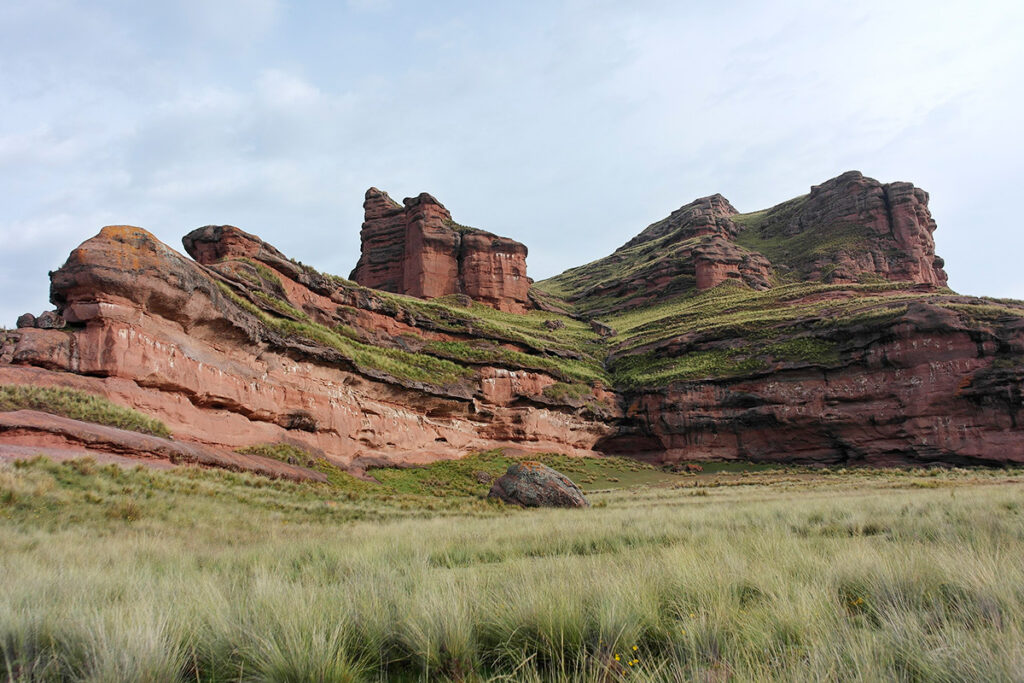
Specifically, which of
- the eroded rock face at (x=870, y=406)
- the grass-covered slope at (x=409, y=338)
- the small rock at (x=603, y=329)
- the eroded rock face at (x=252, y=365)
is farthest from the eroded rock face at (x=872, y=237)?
the eroded rock face at (x=252, y=365)

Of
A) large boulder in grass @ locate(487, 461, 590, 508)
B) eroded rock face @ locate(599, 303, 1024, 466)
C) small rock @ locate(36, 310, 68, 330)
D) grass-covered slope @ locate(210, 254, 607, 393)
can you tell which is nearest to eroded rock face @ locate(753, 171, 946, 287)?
eroded rock face @ locate(599, 303, 1024, 466)

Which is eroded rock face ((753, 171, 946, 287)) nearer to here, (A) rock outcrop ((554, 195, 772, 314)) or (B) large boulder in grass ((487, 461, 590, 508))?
(A) rock outcrop ((554, 195, 772, 314))

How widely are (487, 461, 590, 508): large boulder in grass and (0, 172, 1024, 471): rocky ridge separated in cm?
1146

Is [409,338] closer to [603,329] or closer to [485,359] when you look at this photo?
[485,359]

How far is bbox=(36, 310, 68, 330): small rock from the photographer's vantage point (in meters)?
19.1

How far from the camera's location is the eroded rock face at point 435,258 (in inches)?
2589

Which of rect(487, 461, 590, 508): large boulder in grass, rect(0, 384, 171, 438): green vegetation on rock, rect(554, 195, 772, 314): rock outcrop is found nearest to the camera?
rect(0, 384, 171, 438): green vegetation on rock

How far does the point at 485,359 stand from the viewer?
1654 inches

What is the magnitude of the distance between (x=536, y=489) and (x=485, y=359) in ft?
75.7

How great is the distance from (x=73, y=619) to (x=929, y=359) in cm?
4622

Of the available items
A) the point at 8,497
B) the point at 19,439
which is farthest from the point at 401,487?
the point at 8,497

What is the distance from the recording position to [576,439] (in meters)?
43.7

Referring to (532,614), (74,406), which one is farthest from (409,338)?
(532,614)

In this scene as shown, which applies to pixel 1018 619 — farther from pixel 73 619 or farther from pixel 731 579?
pixel 73 619
